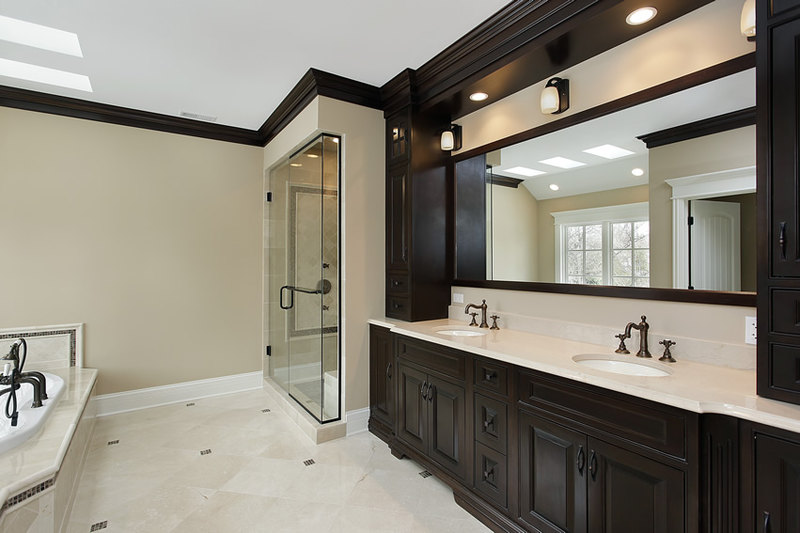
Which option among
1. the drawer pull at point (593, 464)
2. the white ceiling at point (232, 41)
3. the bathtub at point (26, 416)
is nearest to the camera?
the drawer pull at point (593, 464)

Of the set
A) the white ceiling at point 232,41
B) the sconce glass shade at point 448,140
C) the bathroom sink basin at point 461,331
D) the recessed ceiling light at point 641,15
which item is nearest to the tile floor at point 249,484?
the bathroom sink basin at point 461,331

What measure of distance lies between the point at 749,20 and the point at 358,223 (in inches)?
94.5

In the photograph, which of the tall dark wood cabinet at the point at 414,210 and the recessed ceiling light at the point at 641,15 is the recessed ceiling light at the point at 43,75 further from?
the recessed ceiling light at the point at 641,15

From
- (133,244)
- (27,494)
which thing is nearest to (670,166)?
(27,494)

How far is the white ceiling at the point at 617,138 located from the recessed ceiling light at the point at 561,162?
0.07 feet

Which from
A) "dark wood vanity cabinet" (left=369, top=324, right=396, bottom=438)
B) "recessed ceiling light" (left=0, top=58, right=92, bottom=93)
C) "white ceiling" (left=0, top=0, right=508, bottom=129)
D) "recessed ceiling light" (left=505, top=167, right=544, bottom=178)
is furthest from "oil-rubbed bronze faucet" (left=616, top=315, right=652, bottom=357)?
"recessed ceiling light" (left=0, top=58, right=92, bottom=93)

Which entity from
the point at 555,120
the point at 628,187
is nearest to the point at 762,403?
the point at 628,187

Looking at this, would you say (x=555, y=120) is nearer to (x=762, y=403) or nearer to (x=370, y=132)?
(x=370, y=132)

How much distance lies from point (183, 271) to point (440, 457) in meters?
3.04

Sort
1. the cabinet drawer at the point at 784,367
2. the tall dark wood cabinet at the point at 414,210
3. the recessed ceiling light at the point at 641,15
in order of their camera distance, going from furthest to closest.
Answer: the tall dark wood cabinet at the point at 414,210, the recessed ceiling light at the point at 641,15, the cabinet drawer at the point at 784,367

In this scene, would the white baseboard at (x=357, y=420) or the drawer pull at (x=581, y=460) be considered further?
the white baseboard at (x=357, y=420)

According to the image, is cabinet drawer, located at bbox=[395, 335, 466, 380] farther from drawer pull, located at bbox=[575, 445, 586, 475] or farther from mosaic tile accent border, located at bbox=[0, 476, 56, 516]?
mosaic tile accent border, located at bbox=[0, 476, 56, 516]

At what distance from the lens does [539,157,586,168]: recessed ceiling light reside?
235cm

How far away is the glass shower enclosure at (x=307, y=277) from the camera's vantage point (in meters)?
3.16
